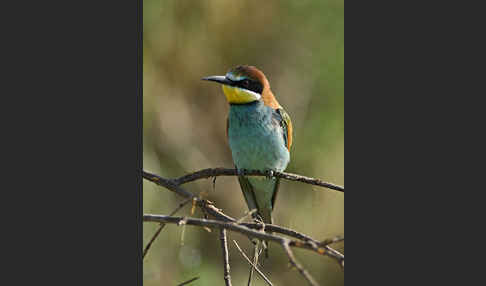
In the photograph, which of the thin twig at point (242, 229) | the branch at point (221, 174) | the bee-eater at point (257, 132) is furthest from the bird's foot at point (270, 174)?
the thin twig at point (242, 229)

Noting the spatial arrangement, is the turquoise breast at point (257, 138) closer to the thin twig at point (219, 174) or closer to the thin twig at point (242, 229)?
the thin twig at point (219, 174)

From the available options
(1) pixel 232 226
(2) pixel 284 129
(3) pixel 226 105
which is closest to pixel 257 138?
(2) pixel 284 129

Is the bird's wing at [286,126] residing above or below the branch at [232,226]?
above

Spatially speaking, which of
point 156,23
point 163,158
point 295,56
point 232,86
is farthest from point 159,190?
point 295,56

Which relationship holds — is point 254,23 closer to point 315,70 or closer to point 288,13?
point 288,13

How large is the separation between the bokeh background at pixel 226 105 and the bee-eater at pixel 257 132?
244mm

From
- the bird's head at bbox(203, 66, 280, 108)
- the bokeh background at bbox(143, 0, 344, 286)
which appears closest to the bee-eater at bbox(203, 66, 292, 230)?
the bird's head at bbox(203, 66, 280, 108)

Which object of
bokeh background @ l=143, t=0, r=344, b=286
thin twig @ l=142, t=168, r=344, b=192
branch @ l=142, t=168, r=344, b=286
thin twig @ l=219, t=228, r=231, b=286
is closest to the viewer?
branch @ l=142, t=168, r=344, b=286

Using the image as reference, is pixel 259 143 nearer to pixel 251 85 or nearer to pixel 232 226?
pixel 251 85

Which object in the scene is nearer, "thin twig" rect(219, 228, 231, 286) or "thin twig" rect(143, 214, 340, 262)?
"thin twig" rect(143, 214, 340, 262)

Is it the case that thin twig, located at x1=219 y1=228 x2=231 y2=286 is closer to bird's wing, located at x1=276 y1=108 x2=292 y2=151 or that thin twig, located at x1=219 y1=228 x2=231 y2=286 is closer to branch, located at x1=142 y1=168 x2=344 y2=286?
branch, located at x1=142 y1=168 x2=344 y2=286

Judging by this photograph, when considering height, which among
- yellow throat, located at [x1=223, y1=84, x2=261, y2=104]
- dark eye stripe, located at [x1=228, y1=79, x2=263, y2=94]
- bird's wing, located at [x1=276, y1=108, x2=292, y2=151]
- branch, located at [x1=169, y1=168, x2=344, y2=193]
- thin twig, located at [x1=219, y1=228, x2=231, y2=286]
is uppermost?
dark eye stripe, located at [x1=228, y1=79, x2=263, y2=94]

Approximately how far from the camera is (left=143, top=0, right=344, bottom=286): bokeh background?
2.78 meters

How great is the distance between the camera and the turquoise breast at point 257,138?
2.56m
